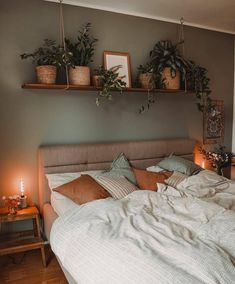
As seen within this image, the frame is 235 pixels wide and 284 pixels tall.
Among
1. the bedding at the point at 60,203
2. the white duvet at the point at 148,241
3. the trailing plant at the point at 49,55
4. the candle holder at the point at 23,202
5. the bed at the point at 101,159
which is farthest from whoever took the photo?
the candle holder at the point at 23,202

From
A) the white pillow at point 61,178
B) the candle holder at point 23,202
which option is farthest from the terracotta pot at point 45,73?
the candle holder at point 23,202

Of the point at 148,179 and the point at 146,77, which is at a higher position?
the point at 146,77

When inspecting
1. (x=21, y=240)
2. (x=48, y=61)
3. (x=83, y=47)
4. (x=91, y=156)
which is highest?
(x=83, y=47)

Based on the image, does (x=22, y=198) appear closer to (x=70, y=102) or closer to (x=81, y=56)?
(x=70, y=102)

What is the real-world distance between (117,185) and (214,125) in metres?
2.14

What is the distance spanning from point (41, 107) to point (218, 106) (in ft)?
8.55

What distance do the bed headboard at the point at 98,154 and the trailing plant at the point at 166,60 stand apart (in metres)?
0.87

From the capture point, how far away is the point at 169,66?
10.5 feet

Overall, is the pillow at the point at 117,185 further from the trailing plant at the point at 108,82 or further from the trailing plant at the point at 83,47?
the trailing plant at the point at 83,47

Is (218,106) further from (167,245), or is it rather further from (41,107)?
(167,245)

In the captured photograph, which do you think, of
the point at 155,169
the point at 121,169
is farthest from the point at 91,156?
the point at 155,169

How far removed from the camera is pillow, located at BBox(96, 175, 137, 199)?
98.0 inches

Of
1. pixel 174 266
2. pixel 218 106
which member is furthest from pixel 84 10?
pixel 174 266

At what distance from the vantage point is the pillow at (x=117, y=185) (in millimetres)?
2489
